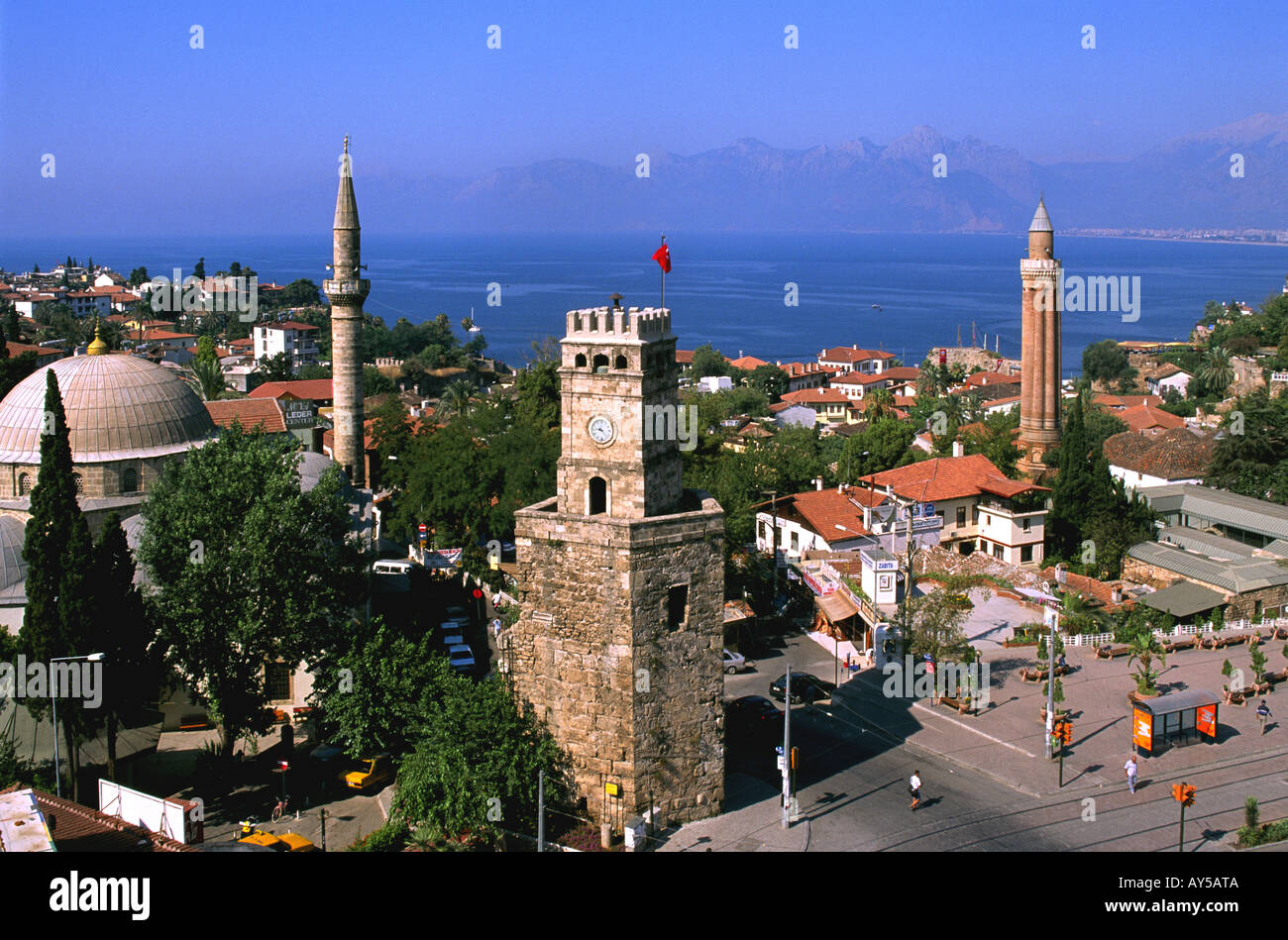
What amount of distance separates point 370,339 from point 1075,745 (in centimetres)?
10321

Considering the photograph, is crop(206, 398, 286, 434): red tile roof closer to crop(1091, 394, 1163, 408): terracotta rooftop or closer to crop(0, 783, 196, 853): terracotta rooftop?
crop(0, 783, 196, 853): terracotta rooftop

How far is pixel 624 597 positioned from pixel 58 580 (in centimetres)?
1083

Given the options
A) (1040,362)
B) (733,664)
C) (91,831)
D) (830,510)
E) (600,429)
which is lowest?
(733,664)

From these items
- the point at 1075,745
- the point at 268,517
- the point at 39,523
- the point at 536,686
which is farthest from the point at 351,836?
the point at 1075,745

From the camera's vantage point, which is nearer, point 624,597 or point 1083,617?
point 624,597

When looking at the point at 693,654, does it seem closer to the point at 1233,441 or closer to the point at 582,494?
the point at 582,494

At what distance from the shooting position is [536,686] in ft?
72.6

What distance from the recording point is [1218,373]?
80.0 metres

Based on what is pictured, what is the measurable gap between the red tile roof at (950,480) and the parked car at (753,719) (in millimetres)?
18259

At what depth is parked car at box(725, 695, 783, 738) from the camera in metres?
26.2

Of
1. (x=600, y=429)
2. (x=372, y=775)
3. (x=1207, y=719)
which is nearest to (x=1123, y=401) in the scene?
(x=1207, y=719)

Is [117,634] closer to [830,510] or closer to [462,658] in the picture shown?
[462,658]
